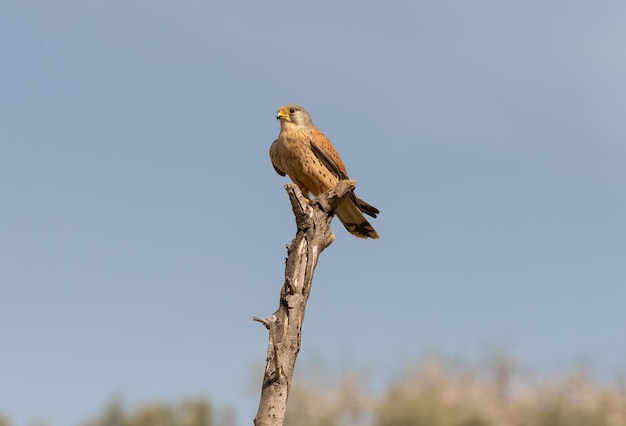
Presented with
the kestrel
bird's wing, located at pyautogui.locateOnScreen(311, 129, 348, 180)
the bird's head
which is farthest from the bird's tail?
the bird's head

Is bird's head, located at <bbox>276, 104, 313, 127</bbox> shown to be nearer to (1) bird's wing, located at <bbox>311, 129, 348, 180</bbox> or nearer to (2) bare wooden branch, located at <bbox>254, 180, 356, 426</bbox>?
(1) bird's wing, located at <bbox>311, 129, 348, 180</bbox>

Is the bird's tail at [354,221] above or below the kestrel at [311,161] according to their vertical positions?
below

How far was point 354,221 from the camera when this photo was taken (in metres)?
8.19

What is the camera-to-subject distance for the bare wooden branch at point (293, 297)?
5938mm

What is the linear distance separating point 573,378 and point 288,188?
18602 mm

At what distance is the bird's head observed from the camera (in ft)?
27.6

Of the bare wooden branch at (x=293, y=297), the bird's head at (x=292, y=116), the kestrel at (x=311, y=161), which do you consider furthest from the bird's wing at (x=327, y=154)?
the bare wooden branch at (x=293, y=297)

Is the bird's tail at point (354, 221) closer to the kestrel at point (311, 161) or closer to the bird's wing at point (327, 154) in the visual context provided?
the kestrel at point (311, 161)

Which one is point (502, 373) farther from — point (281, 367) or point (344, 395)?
point (281, 367)

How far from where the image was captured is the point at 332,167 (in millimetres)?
8328

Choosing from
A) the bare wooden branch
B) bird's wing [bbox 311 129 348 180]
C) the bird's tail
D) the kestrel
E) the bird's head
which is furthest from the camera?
the bird's head

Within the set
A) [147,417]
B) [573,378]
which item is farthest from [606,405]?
[147,417]

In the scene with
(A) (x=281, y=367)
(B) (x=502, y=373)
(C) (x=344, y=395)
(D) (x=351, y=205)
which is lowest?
(A) (x=281, y=367)

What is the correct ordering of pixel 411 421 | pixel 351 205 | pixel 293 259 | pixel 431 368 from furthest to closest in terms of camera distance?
pixel 431 368
pixel 411 421
pixel 351 205
pixel 293 259
